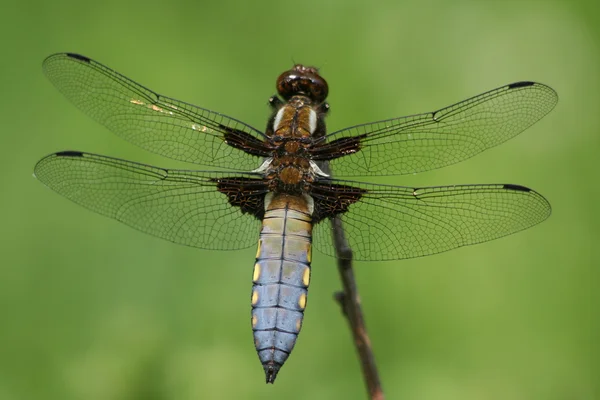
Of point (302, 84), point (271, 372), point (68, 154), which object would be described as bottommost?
point (271, 372)

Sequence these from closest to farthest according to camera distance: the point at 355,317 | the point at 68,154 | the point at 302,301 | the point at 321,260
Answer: the point at 355,317 → the point at 302,301 → the point at 68,154 → the point at 321,260

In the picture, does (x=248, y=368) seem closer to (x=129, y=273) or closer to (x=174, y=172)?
(x=129, y=273)

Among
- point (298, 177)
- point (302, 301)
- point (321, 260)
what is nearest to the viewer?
point (302, 301)

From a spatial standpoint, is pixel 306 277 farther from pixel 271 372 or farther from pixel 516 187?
pixel 516 187

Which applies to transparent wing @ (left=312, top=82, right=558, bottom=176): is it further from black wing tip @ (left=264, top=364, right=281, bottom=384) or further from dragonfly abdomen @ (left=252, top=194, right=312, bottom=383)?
black wing tip @ (left=264, top=364, right=281, bottom=384)

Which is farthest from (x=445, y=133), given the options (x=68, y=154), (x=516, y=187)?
(x=68, y=154)

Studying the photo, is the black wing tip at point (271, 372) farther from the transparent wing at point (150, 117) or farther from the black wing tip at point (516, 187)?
the black wing tip at point (516, 187)

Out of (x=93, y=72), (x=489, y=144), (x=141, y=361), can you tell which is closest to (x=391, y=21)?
(x=489, y=144)

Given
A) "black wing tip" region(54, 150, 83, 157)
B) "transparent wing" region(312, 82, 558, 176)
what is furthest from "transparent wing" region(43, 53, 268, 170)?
"transparent wing" region(312, 82, 558, 176)
